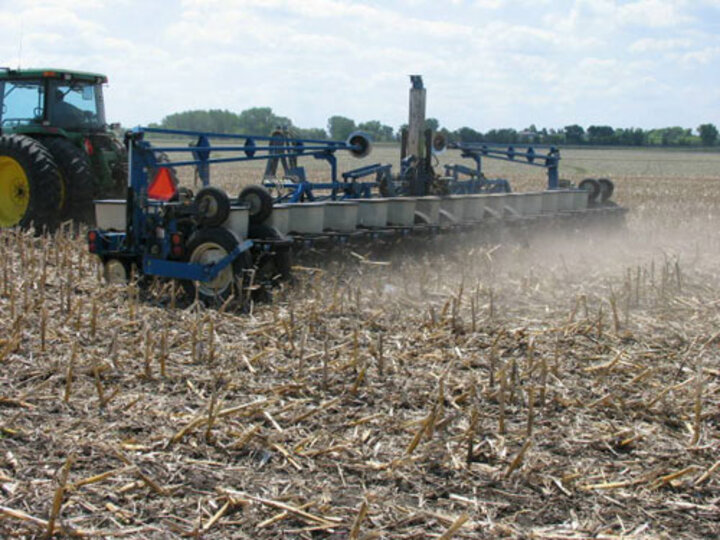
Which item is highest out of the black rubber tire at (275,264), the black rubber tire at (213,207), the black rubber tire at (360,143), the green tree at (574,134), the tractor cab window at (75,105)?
the green tree at (574,134)

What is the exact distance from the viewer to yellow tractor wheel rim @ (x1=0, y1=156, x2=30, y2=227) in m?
10.6

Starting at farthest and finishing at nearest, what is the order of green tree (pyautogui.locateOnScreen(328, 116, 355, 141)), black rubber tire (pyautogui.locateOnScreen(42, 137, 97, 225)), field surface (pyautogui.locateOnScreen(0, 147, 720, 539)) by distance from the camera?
green tree (pyautogui.locateOnScreen(328, 116, 355, 141)) < black rubber tire (pyautogui.locateOnScreen(42, 137, 97, 225)) < field surface (pyautogui.locateOnScreen(0, 147, 720, 539))

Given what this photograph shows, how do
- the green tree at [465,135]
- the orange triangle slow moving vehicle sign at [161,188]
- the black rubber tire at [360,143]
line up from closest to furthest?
1. the orange triangle slow moving vehicle sign at [161,188]
2. the black rubber tire at [360,143]
3. the green tree at [465,135]

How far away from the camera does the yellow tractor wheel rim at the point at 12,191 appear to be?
10.6m

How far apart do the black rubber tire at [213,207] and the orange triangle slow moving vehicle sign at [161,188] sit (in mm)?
545

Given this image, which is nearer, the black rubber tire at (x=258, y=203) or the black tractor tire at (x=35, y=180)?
the black rubber tire at (x=258, y=203)

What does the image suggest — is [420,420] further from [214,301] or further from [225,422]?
[214,301]

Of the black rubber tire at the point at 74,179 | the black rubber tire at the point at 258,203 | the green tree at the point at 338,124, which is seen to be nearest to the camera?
the black rubber tire at the point at 258,203

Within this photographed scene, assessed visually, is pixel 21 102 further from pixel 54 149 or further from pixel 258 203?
pixel 258 203

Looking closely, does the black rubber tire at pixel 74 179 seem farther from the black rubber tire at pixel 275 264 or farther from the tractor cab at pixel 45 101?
the black rubber tire at pixel 275 264

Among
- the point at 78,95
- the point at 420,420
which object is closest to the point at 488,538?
the point at 420,420

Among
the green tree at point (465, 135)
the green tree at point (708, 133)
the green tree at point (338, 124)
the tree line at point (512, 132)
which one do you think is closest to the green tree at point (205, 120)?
the tree line at point (512, 132)

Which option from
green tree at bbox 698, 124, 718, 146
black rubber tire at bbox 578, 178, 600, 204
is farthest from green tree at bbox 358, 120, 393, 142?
green tree at bbox 698, 124, 718, 146

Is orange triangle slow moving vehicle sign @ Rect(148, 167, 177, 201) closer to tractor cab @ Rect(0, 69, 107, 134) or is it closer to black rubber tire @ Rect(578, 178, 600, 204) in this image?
tractor cab @ Rect(0, 69, 107, 134)
